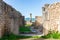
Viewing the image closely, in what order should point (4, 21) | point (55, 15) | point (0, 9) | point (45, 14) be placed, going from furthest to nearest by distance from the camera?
point (45, 14) → point (55, 15) → point (4, 21) → point (0, 9)

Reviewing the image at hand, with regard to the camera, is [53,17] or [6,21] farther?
[53,17]

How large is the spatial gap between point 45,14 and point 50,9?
1048 mm

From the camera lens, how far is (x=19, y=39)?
1041 cm

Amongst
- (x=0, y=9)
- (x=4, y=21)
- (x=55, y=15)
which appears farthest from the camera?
(x=55, y=15)

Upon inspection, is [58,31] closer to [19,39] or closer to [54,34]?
[54,34]

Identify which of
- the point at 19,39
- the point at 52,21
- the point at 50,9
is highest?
the point at 50,9

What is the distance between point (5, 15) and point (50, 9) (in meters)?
3.12

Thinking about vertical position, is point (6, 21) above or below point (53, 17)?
below

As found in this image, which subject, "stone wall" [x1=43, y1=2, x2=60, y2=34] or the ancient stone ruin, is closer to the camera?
the ancient stone ruin

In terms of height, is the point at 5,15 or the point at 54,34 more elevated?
the point at 5,15

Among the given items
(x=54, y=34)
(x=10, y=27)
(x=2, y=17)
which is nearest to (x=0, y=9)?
(x=2, y=17)

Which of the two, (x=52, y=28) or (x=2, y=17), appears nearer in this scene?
(x=2, y=17)

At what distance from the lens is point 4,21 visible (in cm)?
1084

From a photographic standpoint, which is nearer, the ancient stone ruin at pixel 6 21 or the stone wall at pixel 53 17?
the ancient stone ruin at pixel 6 21
